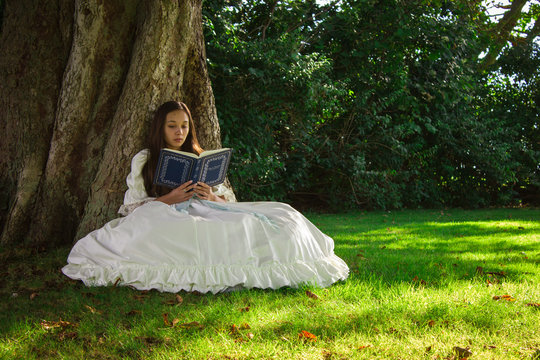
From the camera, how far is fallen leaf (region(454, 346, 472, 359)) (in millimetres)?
2207

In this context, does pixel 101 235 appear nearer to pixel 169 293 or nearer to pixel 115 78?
pixel 169 293

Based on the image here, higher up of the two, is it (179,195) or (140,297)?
(179,195)

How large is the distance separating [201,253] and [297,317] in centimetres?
100

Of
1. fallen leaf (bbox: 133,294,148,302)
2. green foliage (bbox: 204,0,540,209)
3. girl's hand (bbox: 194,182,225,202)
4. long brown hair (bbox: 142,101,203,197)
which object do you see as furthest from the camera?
green foliage (bbox: 204,0,540,209)

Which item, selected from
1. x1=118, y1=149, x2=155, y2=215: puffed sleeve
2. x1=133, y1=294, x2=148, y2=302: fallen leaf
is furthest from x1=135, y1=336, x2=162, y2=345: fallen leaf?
x1=118, y1=149, x2=155, y2=215: puffed sleeve

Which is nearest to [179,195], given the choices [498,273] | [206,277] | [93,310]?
[206,277]

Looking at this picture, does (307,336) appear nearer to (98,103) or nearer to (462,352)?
(462,352)

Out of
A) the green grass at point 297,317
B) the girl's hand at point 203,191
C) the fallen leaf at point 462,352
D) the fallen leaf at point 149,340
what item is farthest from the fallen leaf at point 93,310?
the fallen leaf at point 462,352

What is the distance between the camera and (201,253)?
340 centimetres

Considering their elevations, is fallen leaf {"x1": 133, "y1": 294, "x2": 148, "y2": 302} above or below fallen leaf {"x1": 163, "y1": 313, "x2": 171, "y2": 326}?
below

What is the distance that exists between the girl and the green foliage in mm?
3886

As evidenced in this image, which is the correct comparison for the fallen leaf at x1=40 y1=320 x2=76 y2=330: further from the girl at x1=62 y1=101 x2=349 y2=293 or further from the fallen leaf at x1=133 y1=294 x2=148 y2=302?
the girl at x1=62 y1=101 x2=349 y2=293

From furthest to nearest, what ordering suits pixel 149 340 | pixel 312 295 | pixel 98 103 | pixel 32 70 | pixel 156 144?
1. pixel 32 70
2. pixel 98 103
3. pixel 156 144
4. pixel 312 295
5. pixel 149 340

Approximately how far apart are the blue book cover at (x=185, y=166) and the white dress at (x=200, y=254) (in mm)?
247
